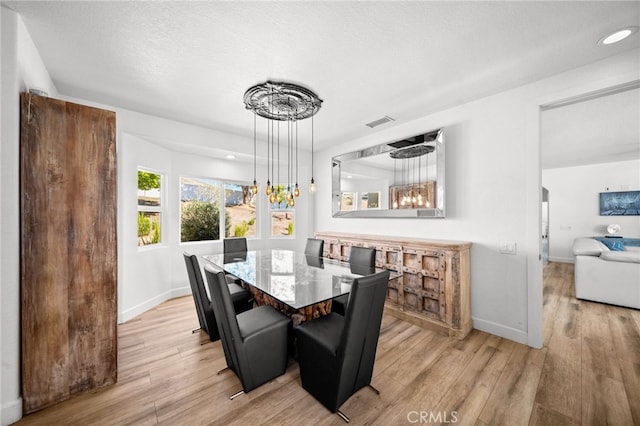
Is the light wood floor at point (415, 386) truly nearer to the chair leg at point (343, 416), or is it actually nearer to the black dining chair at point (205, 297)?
the chair leg at point (343, 416)

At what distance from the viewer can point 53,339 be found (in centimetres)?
170

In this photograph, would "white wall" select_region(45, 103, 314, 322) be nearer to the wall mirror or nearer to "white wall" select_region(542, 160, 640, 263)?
the wall mirror

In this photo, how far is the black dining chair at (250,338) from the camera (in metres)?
1.67

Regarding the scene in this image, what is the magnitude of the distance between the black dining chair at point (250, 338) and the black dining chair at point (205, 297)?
1.70ft

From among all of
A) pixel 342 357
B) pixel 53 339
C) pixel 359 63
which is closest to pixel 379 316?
pixel 342 357

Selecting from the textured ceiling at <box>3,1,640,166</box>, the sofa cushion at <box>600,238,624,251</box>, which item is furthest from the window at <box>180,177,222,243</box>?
the sofa cushion at <box>600,238,624,251</box>

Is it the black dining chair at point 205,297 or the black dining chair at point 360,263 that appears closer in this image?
the black dining chair at point 205,297

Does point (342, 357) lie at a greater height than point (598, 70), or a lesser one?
lesser

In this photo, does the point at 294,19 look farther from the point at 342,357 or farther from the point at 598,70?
the point at 598,70

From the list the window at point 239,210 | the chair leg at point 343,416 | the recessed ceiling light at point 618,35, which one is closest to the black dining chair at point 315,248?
the window at point 239,210

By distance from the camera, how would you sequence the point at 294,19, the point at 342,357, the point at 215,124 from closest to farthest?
the point at 342,357
the point at 294,19
the point at 215,124

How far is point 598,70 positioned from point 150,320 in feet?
18.3

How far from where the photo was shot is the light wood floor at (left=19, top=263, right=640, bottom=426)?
1.58 meters

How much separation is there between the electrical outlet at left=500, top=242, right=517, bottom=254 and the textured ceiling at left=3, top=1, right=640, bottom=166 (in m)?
1.74
